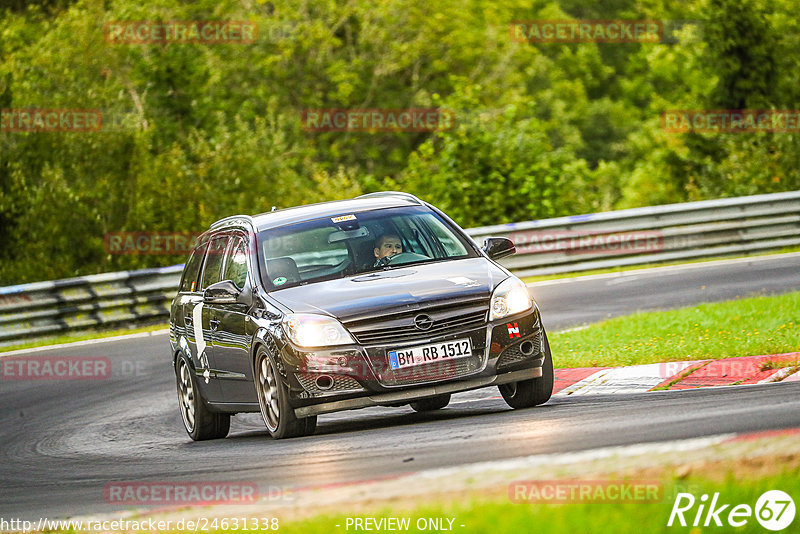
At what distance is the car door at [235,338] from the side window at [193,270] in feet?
2.91

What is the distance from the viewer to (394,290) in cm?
912

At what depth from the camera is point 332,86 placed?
48.9m

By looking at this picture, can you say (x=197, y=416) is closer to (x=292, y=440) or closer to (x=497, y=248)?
(x=292, y=440)

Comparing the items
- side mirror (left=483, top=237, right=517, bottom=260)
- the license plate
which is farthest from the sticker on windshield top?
the license plate

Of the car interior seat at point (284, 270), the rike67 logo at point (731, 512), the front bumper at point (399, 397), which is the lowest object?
the front bumper at point (399, 397)

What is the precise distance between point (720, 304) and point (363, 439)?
296 inches

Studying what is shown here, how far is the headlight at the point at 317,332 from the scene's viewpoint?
29.0 feet

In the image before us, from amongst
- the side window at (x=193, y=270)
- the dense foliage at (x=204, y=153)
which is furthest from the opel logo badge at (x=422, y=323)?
the dense foliage at (x=204, y=153)

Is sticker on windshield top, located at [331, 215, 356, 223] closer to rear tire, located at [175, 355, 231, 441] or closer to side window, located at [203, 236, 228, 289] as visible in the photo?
side window, located at [203, 236, 228, 289]

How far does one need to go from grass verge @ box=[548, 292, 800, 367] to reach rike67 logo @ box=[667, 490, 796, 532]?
617 cm

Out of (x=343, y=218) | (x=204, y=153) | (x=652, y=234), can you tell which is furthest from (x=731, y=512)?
(x=204, y=153)

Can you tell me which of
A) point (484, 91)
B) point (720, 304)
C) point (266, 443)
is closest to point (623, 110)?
point (484, 91)

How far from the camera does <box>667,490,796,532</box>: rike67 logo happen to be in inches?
189

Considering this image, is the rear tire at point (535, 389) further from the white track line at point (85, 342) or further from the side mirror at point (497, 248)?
the white track line at point (85, 342)
